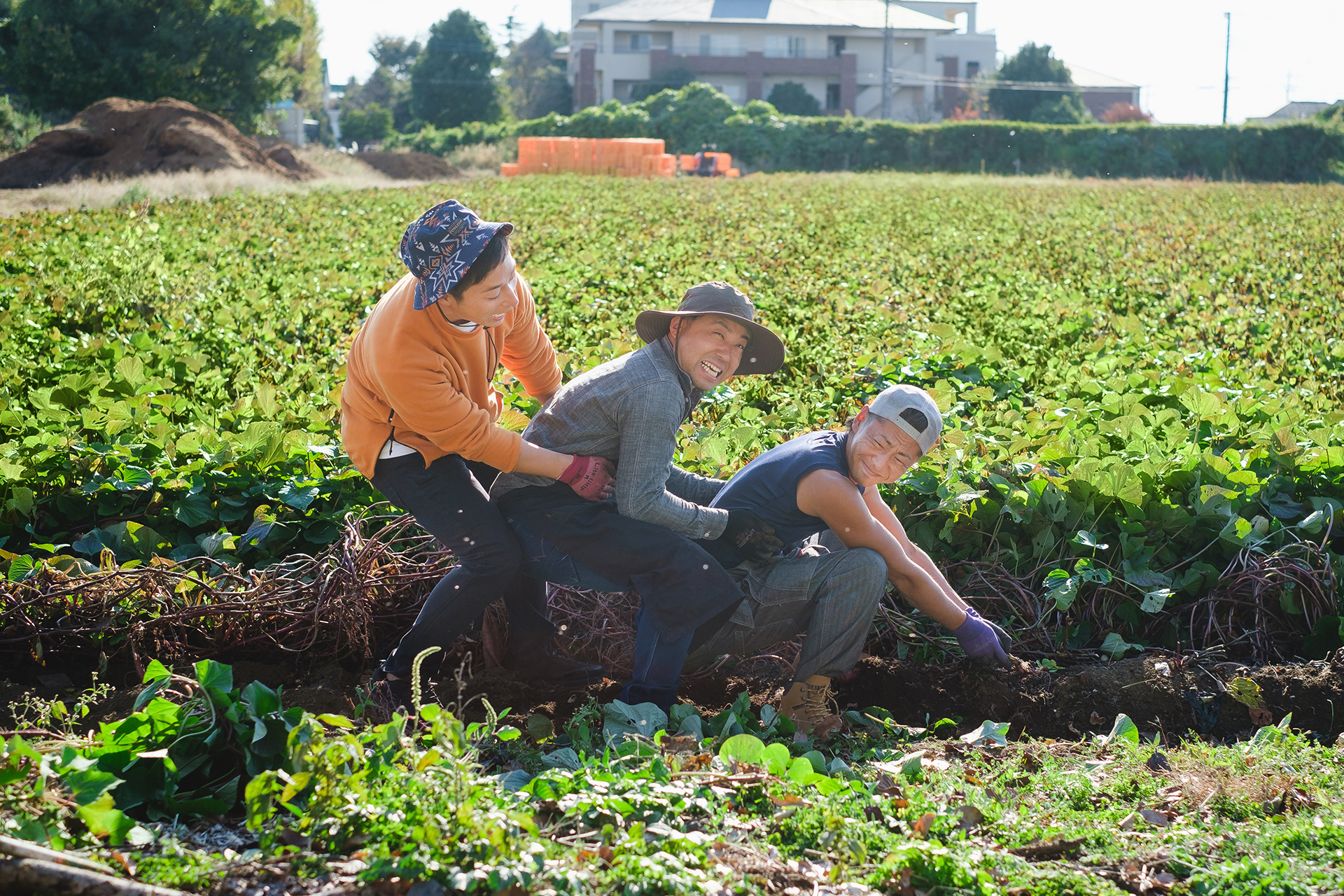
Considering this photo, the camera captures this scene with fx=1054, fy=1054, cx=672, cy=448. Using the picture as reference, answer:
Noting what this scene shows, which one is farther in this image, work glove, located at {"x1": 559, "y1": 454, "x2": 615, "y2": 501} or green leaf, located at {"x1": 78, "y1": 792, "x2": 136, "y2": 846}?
work glove, located at {"x1": 559, "y1": 454, "x2": 615, "y2": 501}

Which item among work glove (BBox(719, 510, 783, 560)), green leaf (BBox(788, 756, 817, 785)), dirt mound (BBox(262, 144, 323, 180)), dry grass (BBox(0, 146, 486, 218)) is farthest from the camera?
dirt mound (BBox(262, 144, 323, 180))

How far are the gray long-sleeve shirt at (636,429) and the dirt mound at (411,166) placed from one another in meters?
31.2

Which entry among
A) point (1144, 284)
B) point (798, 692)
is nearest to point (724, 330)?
point (798, 692)

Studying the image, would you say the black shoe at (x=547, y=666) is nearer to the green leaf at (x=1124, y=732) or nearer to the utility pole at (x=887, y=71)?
the green leaf at (x=1124, y=732)

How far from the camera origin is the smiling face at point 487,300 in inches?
107

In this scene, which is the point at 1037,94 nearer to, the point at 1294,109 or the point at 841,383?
the point at 1294,109

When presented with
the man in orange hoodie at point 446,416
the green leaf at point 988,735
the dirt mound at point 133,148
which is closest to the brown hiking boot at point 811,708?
the green leaf at point 988,735

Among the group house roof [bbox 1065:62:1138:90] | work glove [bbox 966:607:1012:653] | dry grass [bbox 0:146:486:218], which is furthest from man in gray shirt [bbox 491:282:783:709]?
house roof [bbox 1065:62:1138:90]

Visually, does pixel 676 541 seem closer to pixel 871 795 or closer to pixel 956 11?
pixel 871 795

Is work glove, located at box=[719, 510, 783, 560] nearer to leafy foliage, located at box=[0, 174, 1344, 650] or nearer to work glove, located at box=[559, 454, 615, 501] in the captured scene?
work glove, located at box=[559, 454, 615, 501]

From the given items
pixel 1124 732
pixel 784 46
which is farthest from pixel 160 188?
pixel 784 46

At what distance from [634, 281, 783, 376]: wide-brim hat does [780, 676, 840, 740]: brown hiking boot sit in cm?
92

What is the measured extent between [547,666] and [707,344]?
1.15m

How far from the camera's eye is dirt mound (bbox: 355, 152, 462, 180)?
33.1 meters
